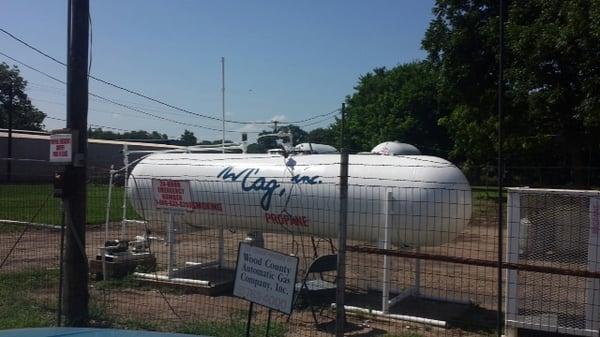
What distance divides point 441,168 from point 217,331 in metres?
4.09

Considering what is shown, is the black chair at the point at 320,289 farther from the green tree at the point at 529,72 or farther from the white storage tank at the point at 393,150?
the green tree at the point at 529,72

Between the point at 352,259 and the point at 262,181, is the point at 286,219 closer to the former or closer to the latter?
the point at 262,181

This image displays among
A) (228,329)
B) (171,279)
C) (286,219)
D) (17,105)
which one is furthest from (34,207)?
(17,105)

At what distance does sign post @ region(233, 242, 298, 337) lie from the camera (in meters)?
5.89

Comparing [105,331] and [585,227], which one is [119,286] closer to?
[585,227]

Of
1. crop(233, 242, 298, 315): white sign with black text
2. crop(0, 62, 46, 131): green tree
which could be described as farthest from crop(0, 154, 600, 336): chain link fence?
crop(0, 62, 46, 131): green tree

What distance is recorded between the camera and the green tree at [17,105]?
63.5 metres

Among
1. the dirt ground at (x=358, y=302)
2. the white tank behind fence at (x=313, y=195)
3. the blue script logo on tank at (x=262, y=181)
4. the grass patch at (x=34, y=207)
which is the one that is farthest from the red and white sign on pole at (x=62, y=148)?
the grass patch at (x=34, y=207)

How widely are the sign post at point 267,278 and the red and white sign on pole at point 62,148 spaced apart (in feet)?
9.65

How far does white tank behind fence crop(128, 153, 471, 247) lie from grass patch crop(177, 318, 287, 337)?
2.33 metres

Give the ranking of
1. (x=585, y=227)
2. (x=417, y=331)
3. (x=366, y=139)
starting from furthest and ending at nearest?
(x=366, y=139) < (x=417, y=331) < (x=585, y=227)

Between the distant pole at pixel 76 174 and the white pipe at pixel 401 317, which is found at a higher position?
the distant pole at pixel 76 174

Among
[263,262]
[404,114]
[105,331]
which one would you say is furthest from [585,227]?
[404,114]

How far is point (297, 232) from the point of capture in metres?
10.8
